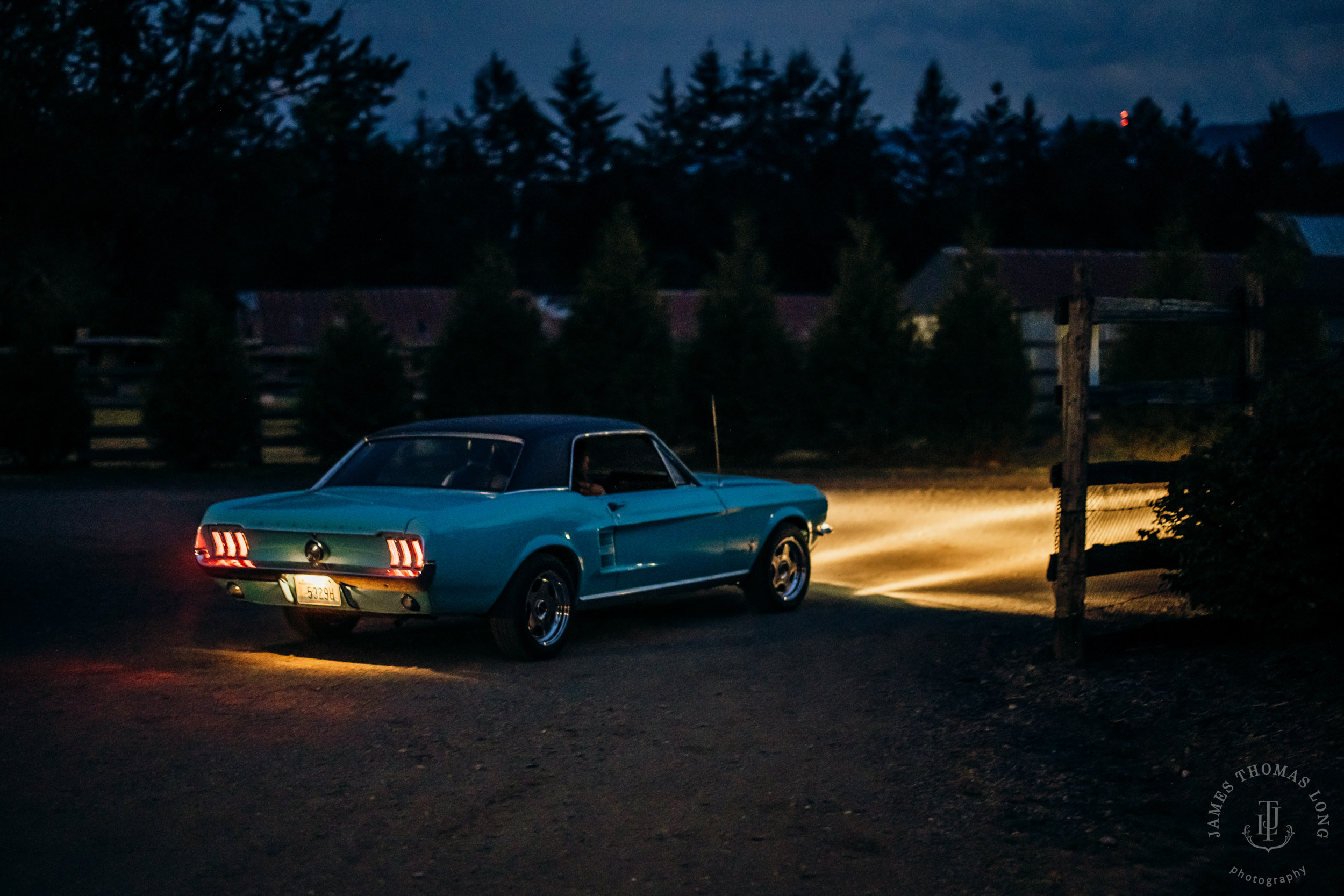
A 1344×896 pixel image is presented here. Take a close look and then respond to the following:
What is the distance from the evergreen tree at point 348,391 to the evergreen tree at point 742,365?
203 inches

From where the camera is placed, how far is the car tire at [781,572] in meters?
10.6

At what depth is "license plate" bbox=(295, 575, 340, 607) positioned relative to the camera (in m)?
8.13

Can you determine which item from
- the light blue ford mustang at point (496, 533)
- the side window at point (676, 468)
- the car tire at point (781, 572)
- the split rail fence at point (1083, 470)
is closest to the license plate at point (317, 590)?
the light blue ford mustang at point (496, 533)

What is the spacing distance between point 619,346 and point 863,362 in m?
4.40

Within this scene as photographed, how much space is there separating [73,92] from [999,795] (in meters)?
37.1

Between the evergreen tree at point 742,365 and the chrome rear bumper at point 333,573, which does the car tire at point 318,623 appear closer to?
the chrome rear bumper at point 333,573

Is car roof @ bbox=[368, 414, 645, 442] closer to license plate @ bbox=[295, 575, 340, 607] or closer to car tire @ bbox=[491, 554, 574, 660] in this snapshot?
car tire @ bbox=[491, 554, 574, 660]

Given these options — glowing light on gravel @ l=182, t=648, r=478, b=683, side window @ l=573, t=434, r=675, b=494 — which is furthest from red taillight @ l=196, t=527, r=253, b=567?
side window @ l=573, t=434, r=675, b=494

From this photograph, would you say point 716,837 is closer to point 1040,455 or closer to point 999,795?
point 999,795

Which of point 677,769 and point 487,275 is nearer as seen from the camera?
point 677,769

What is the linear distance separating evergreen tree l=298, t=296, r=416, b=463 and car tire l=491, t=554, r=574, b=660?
15.7 metres

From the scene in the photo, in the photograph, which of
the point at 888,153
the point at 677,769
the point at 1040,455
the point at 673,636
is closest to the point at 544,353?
the point at 1040,455

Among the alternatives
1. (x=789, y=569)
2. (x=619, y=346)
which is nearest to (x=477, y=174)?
(x=619, y=346)

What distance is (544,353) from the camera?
83.5ft
